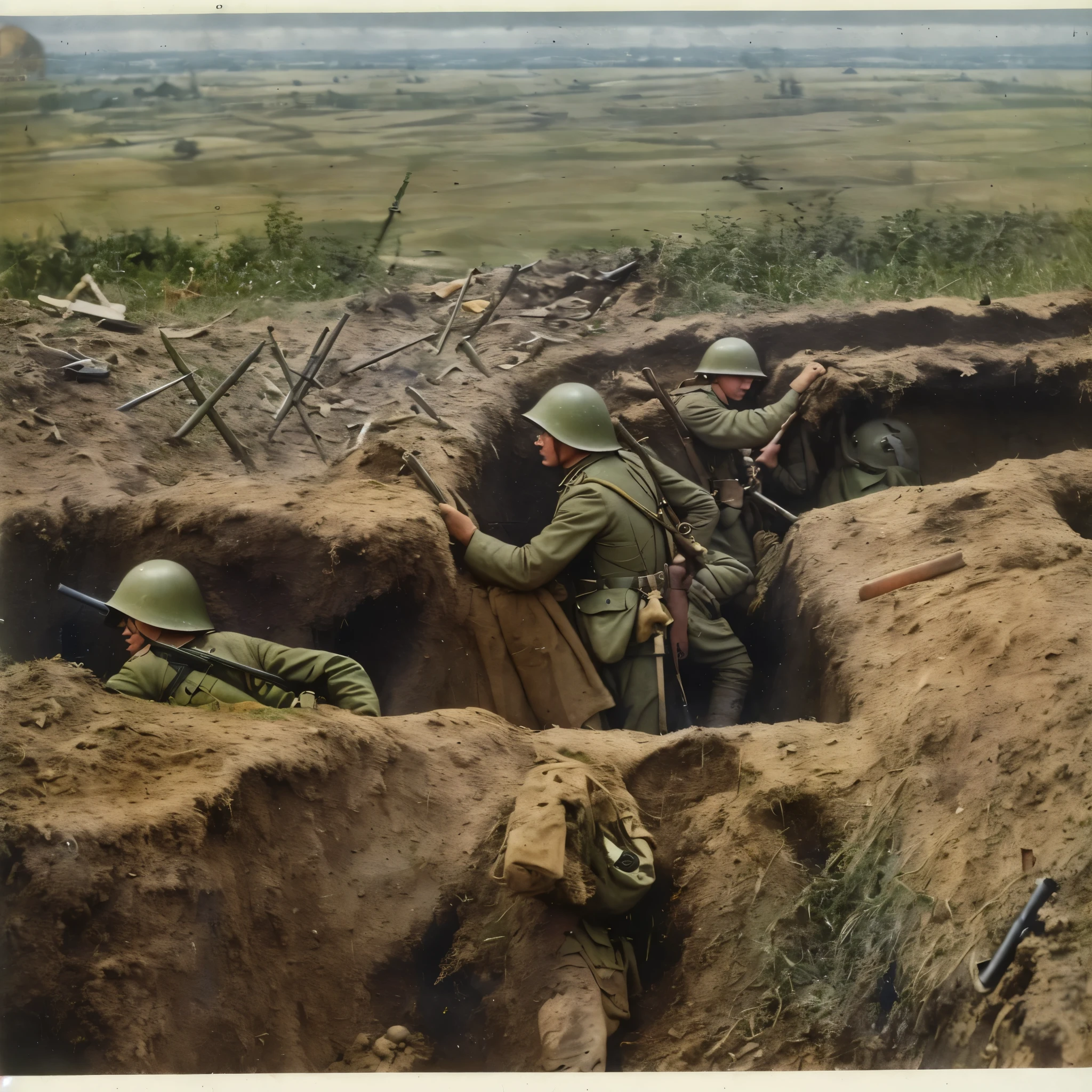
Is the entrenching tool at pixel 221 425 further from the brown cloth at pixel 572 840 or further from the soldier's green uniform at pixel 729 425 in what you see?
the soldier's green uniform at pixel 729 425

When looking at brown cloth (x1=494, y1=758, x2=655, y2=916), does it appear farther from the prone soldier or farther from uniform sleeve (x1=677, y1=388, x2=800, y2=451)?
uniform sleeve (x1=677, y1=388, x2=800, y2=451)

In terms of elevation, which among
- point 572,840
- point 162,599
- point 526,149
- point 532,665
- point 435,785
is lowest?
point 532,665

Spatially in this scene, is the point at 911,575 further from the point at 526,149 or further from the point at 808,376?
the point at 526,149

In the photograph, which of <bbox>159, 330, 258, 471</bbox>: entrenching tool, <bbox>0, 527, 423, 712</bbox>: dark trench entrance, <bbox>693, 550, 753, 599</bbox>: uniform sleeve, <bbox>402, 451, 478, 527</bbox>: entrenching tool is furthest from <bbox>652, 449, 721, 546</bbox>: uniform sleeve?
<bbox>159, 330, 258, 471</bbox>: entrenching tool

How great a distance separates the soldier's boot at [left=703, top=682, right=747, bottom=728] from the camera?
6.77 m

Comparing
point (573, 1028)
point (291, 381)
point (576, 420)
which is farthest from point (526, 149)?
point (573, 1028)

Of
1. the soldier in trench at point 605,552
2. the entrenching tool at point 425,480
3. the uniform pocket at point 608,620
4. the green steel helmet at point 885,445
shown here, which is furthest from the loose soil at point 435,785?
the green steel helmet at point 885,445

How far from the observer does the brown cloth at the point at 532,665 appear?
6.19 metres

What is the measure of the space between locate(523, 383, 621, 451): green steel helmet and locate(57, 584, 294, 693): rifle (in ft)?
7.17

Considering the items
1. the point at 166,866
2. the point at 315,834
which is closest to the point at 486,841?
the point at 315,834

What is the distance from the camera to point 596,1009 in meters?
4.20

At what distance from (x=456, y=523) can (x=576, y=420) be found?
3.30 feet

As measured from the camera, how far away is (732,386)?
7.81 m

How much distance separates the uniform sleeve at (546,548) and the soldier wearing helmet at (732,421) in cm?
143
